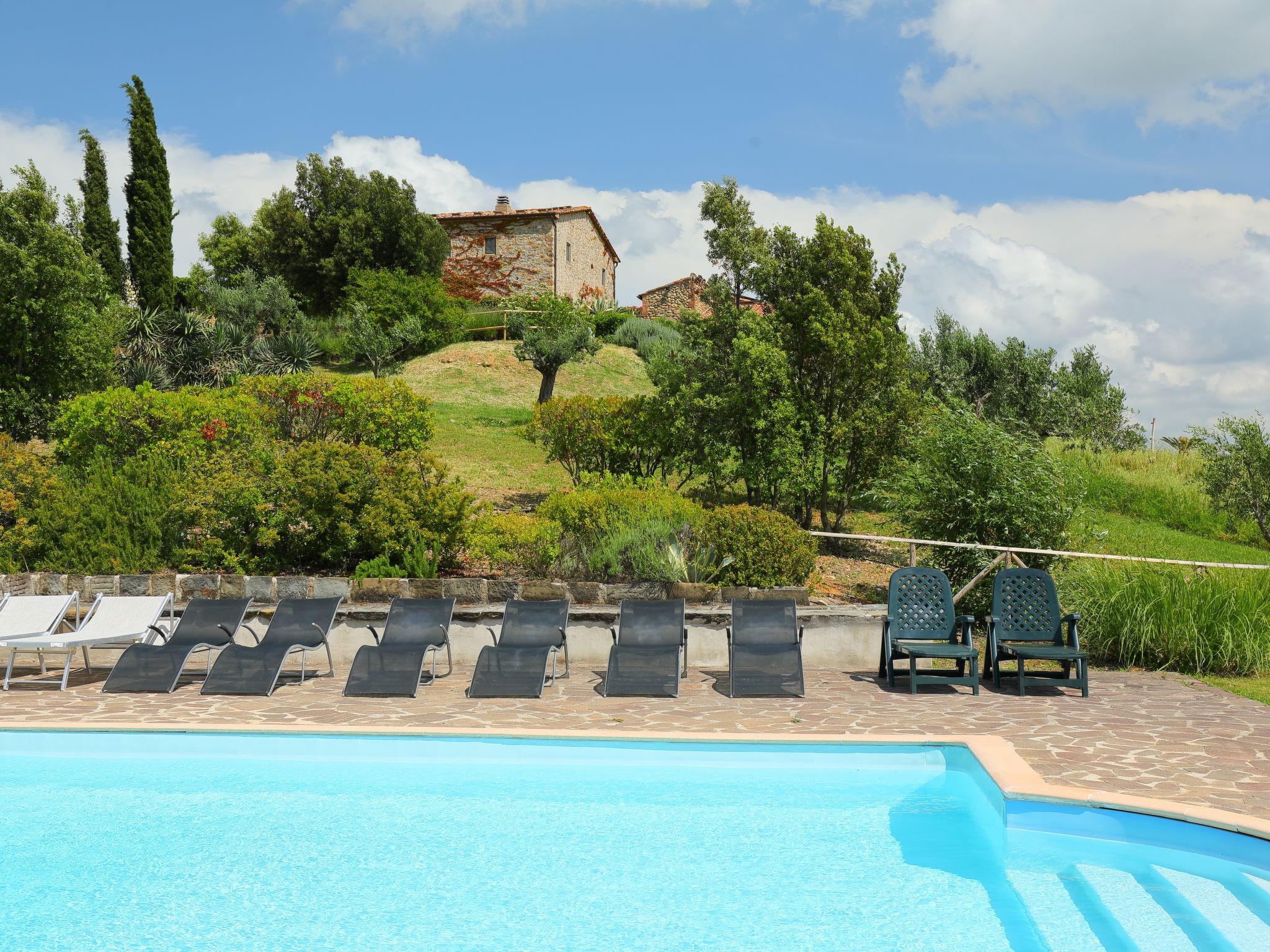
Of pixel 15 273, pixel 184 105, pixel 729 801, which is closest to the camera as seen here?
pixel 729 801

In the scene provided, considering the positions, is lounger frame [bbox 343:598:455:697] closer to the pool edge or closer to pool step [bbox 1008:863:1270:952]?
the pool edge

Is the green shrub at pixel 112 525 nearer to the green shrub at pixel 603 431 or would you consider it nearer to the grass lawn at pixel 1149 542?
the green shrub at pixel 603 431

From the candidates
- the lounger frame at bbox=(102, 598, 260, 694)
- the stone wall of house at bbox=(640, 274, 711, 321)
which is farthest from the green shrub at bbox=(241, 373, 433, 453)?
the stone wall of house at bbox=(640, 274, 711, 321)

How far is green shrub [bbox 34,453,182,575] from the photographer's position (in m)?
10.7

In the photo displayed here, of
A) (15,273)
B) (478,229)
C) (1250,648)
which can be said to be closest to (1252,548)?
(1250,648)

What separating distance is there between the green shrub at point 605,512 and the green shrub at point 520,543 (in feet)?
0.71

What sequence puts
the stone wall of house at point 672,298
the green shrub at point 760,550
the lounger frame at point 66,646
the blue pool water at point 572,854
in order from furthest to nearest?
the stone wall of house at point 672,298 → the green shrub at point 760,550 → the lounger frame at point 66,646 → the blue pool water at point 572,854

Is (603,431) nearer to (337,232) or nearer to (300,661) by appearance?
(300,661)

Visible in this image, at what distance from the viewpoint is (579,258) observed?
4238 centimetres

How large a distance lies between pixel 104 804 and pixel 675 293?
39523 mm

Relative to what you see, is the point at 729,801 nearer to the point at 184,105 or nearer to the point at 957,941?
the point at 957,941

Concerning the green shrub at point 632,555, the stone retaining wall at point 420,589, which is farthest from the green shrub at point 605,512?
the stone retaining wall at point 420,589

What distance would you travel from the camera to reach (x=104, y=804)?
5891 mm

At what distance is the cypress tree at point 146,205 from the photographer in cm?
2903
